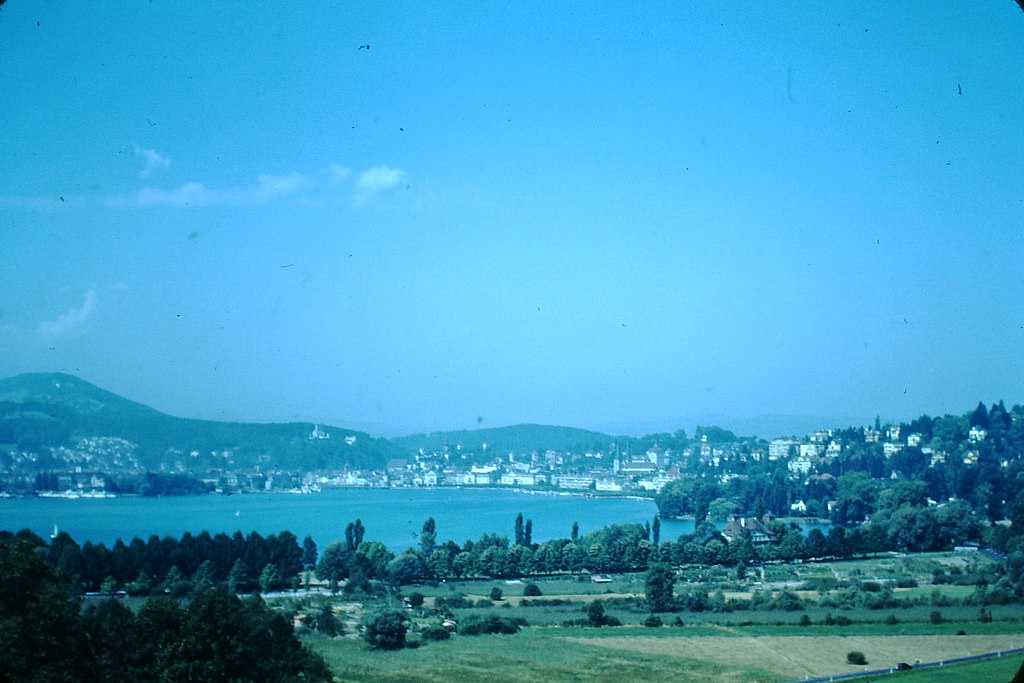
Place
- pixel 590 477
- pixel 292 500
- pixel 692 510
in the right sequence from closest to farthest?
1. pixel 292 500
2. pixel 692 510
3. pixel 590 477

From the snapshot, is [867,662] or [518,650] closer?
[867,662]

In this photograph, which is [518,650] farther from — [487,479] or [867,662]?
[487,479]

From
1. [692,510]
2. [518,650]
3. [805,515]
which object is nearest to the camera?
[518,650]

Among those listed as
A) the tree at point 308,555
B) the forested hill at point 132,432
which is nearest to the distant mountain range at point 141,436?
the forested hill at point 132,432

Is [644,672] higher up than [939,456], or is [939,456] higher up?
[939,456]

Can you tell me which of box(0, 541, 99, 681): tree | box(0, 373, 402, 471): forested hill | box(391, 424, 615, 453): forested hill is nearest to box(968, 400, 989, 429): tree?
box(391, 424, 615, 453): forested hill

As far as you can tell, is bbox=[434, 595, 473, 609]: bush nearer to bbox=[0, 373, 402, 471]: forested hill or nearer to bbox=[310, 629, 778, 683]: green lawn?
bbox=[310, 629, 778, 683]: green lawn

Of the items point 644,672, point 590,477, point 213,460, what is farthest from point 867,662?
point 590,477
